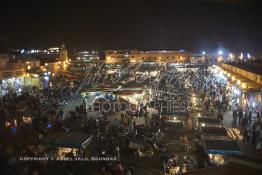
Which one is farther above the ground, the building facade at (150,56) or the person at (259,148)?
the building facade at (150,56)

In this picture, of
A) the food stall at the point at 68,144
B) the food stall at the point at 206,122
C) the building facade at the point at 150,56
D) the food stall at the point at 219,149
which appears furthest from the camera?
the building facade at the point at 150,56

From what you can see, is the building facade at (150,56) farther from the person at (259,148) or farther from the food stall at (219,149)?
the food stall at (219,149)

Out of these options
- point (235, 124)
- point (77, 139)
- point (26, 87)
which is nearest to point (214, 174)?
point (77, 139)

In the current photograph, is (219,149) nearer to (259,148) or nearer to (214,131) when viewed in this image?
(214,131)

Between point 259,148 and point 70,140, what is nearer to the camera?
point 70,140

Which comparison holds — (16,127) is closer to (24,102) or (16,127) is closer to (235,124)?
(24,102)

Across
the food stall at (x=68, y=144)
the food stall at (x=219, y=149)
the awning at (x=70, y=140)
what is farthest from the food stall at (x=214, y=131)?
the food stall at (x=68, y=144)

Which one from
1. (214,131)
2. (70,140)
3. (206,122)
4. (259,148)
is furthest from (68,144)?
(259,148)

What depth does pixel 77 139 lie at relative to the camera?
411 inches

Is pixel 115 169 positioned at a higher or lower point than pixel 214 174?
lower

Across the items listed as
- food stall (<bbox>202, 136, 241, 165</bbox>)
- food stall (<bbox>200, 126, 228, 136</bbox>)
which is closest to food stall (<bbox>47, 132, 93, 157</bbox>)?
food stall (<bbox>202, 136, 241, 165</bbox>)

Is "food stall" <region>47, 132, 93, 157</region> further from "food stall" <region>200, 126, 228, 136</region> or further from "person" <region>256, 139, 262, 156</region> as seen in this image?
"person" <region>256, 139, 262, 156</region>

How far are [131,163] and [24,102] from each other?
981 centimetres

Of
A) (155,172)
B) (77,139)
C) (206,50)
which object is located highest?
(206,50)
